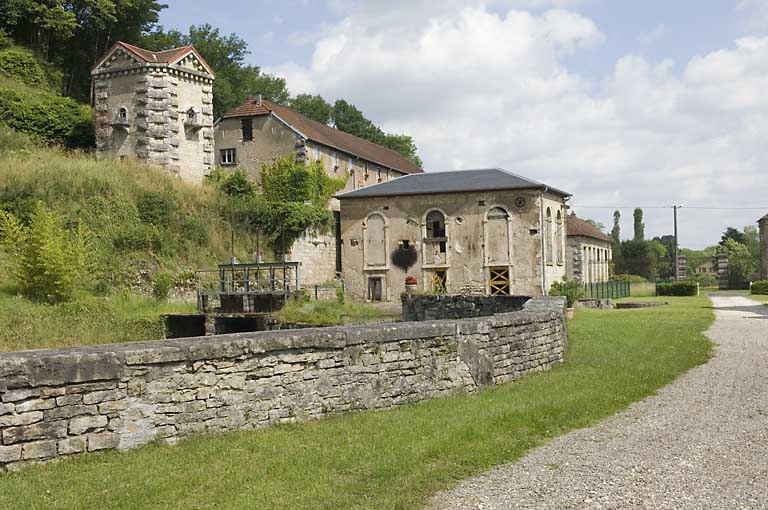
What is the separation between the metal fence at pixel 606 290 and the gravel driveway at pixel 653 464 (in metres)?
27.6

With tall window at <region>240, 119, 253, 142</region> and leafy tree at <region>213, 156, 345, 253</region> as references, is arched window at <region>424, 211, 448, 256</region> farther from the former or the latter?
tall window at <region>240, 119, 253, 142</region>

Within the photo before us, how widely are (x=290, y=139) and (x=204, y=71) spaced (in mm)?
5134

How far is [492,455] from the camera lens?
636cm

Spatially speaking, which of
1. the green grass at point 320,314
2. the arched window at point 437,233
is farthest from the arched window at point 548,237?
the green grass at point 320,314

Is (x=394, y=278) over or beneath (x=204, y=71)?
beneath

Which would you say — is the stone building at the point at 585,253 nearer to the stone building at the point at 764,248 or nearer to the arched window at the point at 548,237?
the stone building at the point at 764,248

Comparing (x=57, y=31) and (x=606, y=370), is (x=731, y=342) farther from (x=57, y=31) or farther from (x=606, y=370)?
(x=57, y=31)

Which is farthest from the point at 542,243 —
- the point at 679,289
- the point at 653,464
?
the point at 653,464

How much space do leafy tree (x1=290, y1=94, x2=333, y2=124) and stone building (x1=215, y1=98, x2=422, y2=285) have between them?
2033 cm

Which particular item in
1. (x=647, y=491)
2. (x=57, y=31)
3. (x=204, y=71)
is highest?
(x=57, y=31)

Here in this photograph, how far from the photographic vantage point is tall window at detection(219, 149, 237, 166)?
35875 mm

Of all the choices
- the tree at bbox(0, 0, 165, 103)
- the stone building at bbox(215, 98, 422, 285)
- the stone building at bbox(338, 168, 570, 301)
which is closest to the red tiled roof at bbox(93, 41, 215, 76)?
the stone building at bbox(215, 98, 422, 285)

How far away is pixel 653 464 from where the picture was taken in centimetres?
604

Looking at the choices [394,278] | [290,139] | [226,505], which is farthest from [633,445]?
[290,139]
